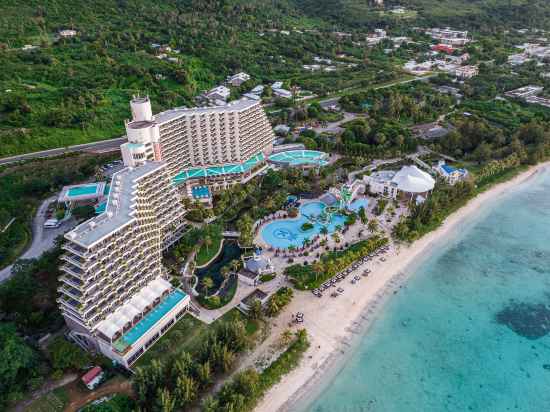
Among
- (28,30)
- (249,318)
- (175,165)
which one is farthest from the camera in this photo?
(28,30)

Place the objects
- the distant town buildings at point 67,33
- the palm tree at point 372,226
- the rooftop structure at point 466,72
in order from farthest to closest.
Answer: the rooftop structure at point 466,72 < the distant town buildings at point 67,33 < the palm tree at point 372,226

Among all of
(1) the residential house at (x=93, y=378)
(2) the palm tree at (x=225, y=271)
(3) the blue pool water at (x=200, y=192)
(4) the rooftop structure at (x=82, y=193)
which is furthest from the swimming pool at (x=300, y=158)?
(1) the residential house at (x=93, y=378)

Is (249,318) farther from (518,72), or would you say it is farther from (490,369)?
(518,72)

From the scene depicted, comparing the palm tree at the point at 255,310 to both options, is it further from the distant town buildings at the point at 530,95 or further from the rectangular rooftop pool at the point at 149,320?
the distant town buildings at the point at 530,95

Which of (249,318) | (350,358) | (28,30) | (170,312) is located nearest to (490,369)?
(350,358)

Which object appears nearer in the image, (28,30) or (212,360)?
(212,360)

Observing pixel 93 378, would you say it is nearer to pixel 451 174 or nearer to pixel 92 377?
pixel 92 377
